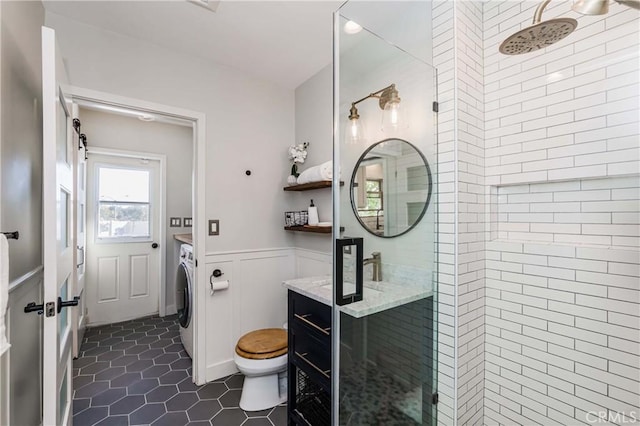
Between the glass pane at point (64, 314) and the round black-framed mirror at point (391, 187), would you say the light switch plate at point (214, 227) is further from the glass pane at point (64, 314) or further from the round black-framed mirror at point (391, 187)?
the round black-framed mirror at point (391, 187)

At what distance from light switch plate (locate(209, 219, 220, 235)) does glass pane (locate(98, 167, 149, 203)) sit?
193 cm

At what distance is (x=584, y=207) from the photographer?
1288 millimetres

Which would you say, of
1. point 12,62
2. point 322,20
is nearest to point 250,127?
point 322,20

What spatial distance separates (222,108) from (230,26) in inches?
26.0

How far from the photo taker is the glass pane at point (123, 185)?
3.39 meters

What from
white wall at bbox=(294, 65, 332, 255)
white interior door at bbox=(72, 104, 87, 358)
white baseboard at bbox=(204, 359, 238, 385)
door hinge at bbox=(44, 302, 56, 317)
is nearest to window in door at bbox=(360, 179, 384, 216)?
white wall at bbox=(294, 65, 332, 255)

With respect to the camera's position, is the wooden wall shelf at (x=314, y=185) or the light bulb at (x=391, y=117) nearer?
the light bulb at (x=391, y=117)

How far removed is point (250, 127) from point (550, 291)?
2.44 m

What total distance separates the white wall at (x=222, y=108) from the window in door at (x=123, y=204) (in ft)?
6.15

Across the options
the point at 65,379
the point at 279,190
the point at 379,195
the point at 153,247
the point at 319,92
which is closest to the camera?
the point at 379,195

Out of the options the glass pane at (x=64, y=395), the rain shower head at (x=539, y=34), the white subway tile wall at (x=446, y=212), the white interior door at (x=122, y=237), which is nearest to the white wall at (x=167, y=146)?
the white interior door at (x=122, y=237)

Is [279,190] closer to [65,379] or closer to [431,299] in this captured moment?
[431,299]

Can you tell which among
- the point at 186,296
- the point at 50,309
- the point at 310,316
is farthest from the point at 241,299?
the point at 50,309

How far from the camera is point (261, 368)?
1901mm
